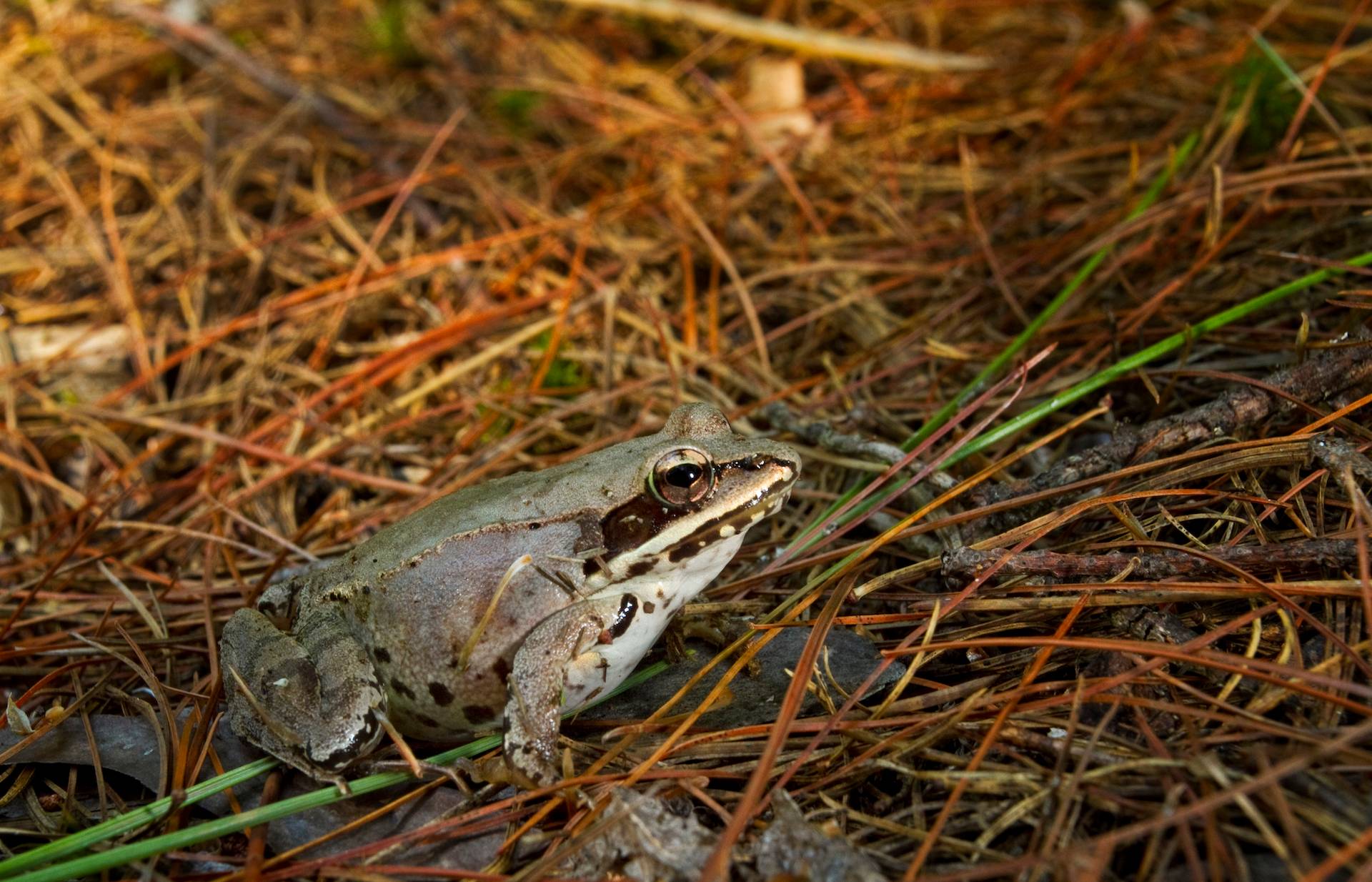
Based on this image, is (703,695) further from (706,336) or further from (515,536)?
(706,336)

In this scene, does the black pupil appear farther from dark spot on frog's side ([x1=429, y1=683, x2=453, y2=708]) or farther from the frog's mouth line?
dark spot on frog's side ([x1=429, y1=683, x2=453, y2=708])

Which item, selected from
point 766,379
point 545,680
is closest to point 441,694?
point 545,680

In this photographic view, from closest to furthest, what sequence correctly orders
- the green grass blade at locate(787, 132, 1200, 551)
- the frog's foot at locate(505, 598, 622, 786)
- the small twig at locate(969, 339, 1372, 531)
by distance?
1. the frog's foot at locate(505, 598, 622, 786)
2. the small twig at locate(969, 339, 1372, 531)
3. the green grass blade at locate(787, 132, 1200, 551)

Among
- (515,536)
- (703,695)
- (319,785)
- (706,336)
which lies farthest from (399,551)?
(706,336)

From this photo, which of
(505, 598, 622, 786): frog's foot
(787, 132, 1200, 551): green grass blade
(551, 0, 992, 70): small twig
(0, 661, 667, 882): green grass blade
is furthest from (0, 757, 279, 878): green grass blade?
(551, 0, 992, 70): small twig

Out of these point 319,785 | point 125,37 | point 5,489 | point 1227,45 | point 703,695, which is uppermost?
point 125,37

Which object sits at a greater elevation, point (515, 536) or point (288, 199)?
point (288, 199)

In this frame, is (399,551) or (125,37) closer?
(399,551)

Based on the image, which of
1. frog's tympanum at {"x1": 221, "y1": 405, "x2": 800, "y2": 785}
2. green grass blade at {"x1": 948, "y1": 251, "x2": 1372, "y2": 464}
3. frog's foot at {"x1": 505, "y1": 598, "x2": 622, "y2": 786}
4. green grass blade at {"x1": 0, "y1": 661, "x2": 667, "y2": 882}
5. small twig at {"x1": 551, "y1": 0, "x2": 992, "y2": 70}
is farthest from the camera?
small twig at {"x1": 551, "y1": 0, "x2": 992, "y2": 70}
